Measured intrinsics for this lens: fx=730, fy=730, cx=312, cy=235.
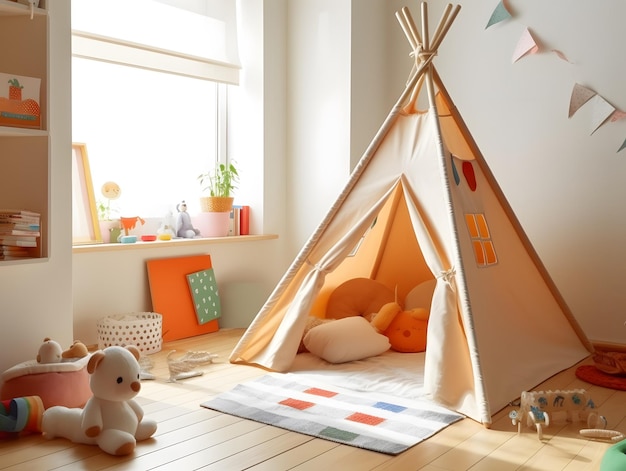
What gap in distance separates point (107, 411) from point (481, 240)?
1.68 meters

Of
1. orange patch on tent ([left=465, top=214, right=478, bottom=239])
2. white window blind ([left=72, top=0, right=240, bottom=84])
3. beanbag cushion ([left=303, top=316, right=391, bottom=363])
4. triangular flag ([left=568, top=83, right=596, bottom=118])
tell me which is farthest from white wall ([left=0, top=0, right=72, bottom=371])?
triangular flag ([left=568, top=83, right=596, bottom=118])

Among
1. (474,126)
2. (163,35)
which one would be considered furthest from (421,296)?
(163,35)

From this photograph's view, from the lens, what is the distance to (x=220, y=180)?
14.6 feet

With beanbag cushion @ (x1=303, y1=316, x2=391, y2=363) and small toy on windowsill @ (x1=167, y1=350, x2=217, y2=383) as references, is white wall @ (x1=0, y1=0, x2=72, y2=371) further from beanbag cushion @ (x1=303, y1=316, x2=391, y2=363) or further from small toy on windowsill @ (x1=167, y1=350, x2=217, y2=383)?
beanbag cushion @ (x1=303, y1=316, x2=391, y2=363)

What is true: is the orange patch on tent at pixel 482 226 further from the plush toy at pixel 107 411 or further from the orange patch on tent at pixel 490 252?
the plush toy at pixel 107 411

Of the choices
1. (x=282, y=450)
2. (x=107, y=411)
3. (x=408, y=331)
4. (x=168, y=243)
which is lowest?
(x=282, y=450)

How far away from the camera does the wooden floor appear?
2.22 metres

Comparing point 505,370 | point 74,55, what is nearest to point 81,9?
point 74,55

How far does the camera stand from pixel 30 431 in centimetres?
251

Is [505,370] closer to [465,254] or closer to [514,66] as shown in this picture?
[465,254]

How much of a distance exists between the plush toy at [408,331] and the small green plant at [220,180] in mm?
1331

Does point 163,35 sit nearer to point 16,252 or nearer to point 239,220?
point 239,220

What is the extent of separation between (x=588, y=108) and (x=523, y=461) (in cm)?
224

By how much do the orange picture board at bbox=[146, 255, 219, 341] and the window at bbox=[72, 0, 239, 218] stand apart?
36 centimetres
